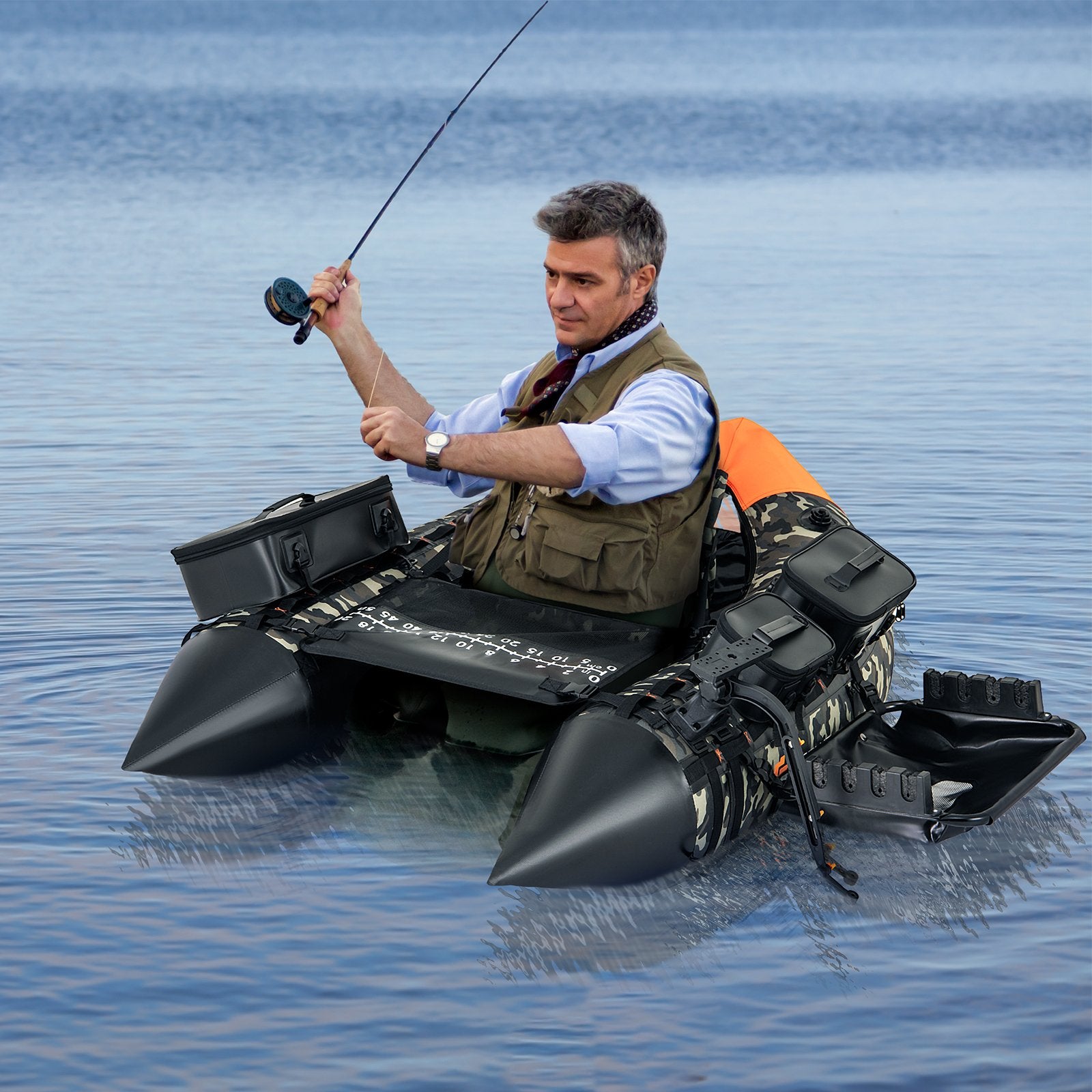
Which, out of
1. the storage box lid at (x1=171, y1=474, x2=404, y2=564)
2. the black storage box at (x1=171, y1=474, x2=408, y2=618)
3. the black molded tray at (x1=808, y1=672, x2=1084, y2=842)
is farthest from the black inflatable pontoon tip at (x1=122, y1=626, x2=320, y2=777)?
the black molded tray at (x1=808, y1=672, x2=1084, y2=842)

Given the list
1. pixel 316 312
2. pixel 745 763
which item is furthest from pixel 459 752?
pixel 316 312

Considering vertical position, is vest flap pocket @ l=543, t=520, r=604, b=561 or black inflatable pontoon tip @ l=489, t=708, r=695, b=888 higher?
vest flap pocket @ l=543, t=520, r=604, b=561

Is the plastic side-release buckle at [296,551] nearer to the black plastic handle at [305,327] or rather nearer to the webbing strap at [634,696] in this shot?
the black plastic handle at [305,327]

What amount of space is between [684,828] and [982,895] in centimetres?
71

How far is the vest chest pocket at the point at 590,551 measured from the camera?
4559 millimetres

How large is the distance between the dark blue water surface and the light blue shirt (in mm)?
855

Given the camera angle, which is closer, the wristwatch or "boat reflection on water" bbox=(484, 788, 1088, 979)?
"boat reflection on water" bbox=(484, 788, 1088, 979)

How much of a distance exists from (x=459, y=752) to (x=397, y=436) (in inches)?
38.8

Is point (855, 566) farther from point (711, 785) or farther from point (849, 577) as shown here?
point (711, 785)

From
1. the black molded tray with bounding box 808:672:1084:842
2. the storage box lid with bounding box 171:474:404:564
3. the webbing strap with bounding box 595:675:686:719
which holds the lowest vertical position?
the black molded tray with bounding box 808:672:1084:842

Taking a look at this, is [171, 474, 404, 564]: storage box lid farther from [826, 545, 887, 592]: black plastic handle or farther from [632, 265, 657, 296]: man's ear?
[826, 545, 887, 592]: black plastic handle

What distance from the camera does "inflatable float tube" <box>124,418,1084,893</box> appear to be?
410cm

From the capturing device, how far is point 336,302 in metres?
5.00

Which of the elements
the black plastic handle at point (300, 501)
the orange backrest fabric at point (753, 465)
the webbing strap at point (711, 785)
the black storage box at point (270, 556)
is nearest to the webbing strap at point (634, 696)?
the webbing strap at point (711, 785)
